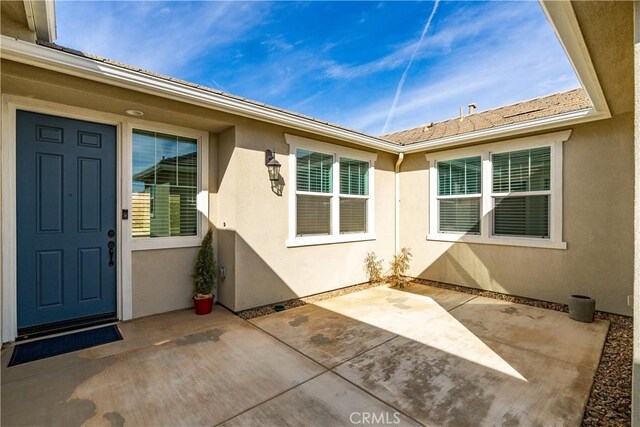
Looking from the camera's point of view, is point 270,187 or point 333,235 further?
point 333,235

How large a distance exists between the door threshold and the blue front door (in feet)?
0.09

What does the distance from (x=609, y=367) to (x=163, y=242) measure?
5.57 meters

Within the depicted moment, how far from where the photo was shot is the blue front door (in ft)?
11.4

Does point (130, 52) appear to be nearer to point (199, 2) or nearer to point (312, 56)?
point (199, 2)

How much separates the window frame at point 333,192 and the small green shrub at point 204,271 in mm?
1268

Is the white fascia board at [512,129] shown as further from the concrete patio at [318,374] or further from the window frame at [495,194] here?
the concrete patio at [318,374]

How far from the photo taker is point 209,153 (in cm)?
482

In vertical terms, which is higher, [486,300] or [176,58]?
[176,58]

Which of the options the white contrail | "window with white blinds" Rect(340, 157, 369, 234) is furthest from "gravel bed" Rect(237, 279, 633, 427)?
the white contrail

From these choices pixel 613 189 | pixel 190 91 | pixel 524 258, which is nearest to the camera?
pixel 190 91

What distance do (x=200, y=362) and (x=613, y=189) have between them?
20.0ft

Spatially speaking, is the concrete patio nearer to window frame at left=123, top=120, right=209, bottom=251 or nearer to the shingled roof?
window frame at left=123, top=120, right=209, bottom=251

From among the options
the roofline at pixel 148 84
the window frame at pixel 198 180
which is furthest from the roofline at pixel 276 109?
the window frame at pixel 198 180

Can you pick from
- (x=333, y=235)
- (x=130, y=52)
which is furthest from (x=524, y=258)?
(x=130, y=52)
